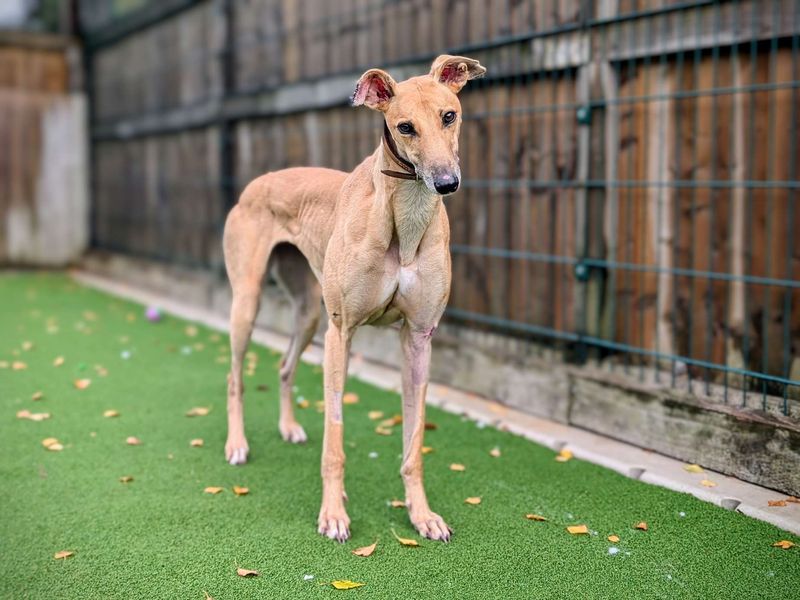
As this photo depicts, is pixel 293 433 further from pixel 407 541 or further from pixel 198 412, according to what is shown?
pixel 407 541

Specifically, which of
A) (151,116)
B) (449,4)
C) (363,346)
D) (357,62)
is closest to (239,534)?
(363,346)

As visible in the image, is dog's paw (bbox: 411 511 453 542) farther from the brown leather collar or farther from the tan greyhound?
the brown leather collar

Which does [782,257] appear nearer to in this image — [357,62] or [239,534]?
[239,534]

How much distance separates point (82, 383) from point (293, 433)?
1931 mm

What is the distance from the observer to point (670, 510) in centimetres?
370

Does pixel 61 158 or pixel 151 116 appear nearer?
pixel 151 116

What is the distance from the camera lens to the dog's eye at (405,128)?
10.0 feet

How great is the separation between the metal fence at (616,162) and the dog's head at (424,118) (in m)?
1.59

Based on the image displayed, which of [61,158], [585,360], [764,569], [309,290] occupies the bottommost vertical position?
[764,569]

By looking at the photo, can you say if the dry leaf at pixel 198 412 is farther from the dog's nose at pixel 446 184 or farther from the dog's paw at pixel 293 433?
the dog's nose at pixel 446 184

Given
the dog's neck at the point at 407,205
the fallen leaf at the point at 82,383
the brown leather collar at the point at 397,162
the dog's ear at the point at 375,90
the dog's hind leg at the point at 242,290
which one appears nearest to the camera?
the dog's ear at the point at 375,90

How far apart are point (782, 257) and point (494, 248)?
1.98m

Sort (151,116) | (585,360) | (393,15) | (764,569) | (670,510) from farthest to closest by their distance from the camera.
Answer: (151,116) → (393,15) → (585,360) → (670,510) → (764,569)

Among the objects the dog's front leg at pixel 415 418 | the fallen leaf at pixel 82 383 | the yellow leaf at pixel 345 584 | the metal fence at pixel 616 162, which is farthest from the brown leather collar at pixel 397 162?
the fallen leaf at pixel 82 383
